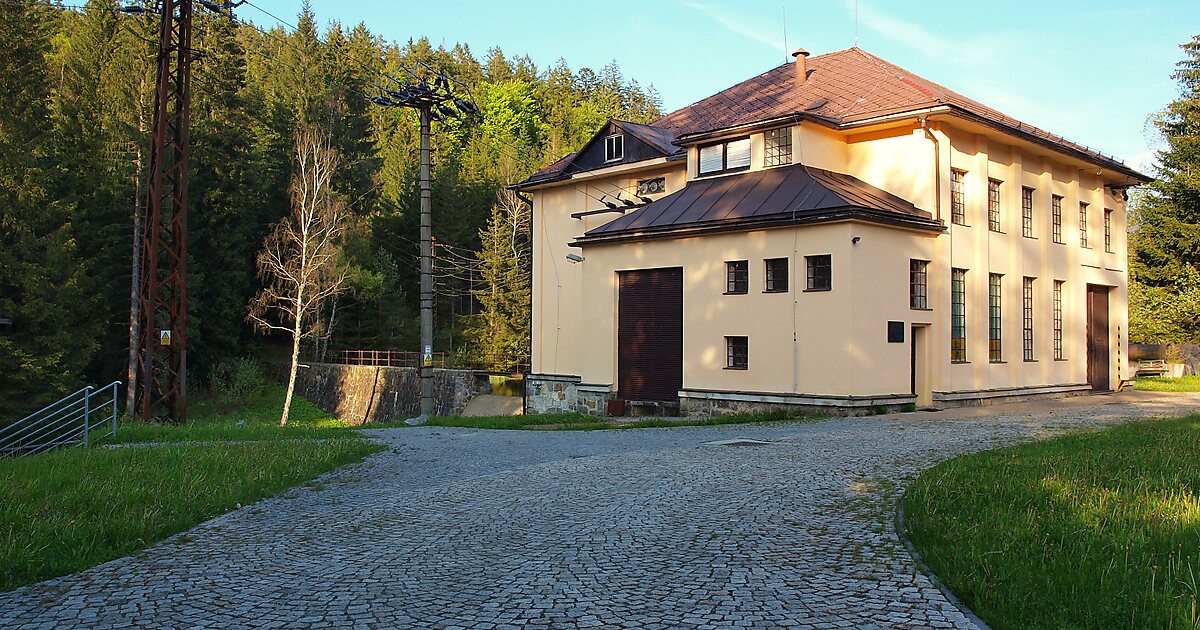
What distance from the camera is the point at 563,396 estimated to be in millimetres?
29078

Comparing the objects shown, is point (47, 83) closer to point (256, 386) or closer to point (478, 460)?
point (256, 386)

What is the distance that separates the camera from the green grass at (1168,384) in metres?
28.5

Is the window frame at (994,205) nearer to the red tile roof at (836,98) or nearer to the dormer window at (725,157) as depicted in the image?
the red tile roof at (836,98)

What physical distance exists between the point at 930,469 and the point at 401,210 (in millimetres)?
50239

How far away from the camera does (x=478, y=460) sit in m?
12.9

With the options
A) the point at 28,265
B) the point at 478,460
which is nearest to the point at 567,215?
the point at 28,265

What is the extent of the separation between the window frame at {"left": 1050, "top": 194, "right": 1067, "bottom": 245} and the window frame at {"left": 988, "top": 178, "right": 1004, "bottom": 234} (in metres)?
3.17

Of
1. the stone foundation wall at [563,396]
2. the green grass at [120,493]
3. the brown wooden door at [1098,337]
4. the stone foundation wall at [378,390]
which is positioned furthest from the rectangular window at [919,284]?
the stone foundation wall at [378,390]

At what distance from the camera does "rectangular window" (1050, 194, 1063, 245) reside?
26.8 metres

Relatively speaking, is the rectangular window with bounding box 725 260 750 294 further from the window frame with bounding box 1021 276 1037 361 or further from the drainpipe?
the window frame with bounding box 1021 276 1037 361

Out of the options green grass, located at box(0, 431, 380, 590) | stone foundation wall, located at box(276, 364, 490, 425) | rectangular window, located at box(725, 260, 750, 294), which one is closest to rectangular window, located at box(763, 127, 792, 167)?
rectangular window, located at box(725, 260, 750, 294)

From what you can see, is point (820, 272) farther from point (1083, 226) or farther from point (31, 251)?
point (31, 251)

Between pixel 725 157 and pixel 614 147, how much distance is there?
562cm

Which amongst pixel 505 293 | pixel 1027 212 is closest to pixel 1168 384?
pixel 1027 212
